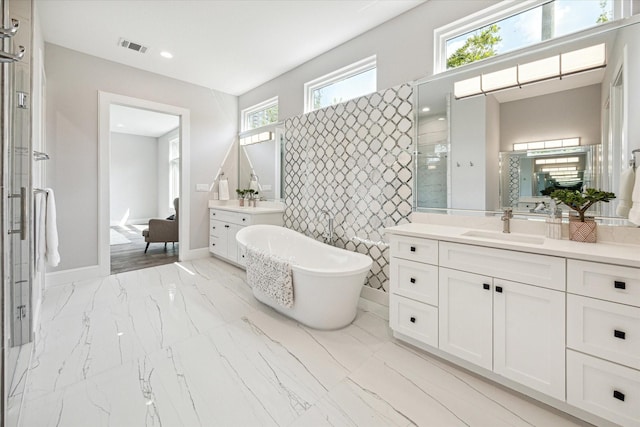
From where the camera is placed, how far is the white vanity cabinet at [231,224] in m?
3.81

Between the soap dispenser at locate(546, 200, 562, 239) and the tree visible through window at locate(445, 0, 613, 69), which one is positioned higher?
the tree visible through window at locate(445, 0, 613, 69)

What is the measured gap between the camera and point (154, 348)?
207cm

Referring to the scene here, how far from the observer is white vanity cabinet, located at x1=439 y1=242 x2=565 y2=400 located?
145 centimetres

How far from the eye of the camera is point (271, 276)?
99.0 inches

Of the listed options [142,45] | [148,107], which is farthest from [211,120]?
[142,45]

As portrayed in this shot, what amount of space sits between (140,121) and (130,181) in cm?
260

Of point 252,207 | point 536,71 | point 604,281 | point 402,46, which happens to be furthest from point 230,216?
point 604,281

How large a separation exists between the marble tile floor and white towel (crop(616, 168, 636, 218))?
3.93ft

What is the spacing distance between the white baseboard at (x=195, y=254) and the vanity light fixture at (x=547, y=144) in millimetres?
4457

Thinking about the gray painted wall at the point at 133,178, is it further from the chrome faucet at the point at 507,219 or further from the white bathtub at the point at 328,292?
the chrome faucet at the point at 507,219

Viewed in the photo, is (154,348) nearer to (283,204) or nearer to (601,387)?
(283,204)

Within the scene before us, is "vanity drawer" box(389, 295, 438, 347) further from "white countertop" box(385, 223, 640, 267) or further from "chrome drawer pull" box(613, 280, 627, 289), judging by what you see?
"chrome drawer pull" box(613, 280, 627, 289)

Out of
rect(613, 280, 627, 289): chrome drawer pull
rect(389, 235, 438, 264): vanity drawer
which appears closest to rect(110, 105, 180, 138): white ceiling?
rect(389, 235, 438, 264): vanity drawer

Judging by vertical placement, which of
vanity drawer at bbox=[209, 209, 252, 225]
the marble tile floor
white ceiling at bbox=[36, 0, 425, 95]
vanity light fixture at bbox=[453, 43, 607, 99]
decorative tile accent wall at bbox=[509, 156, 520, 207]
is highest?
white ceiling at bbox=[36, 0, 425, 95]
